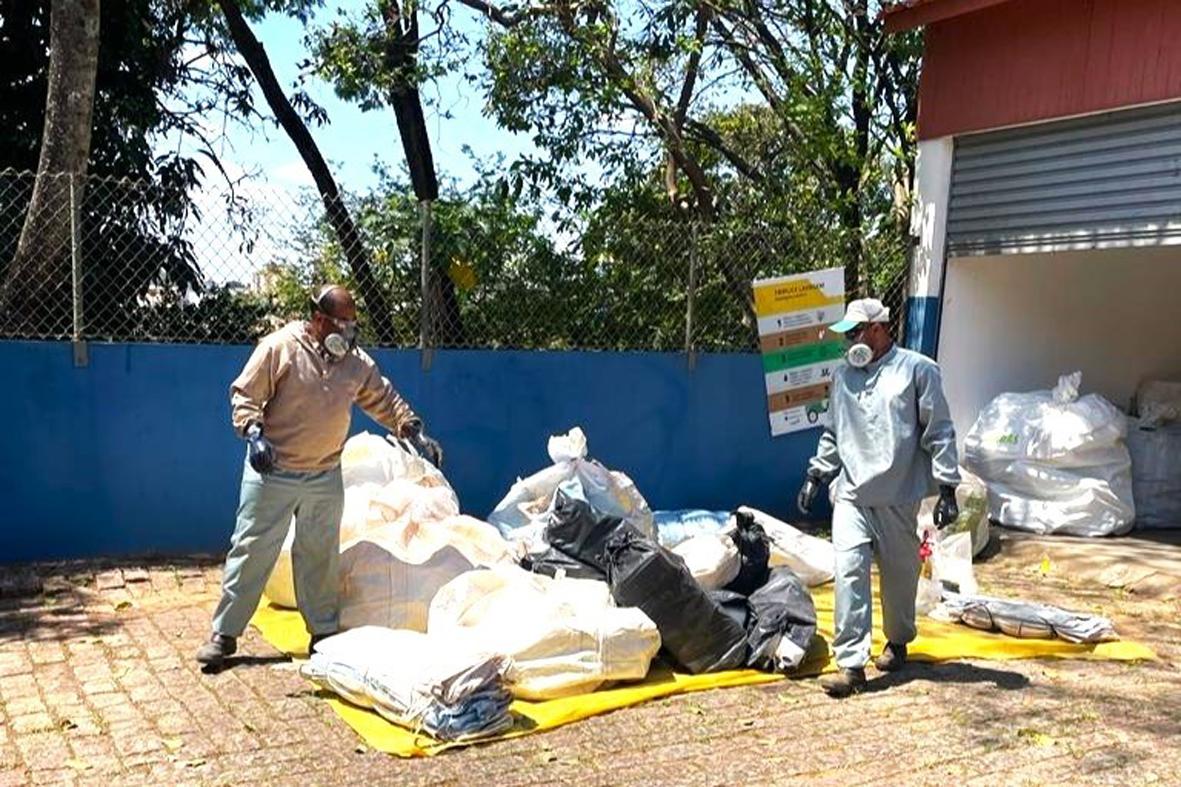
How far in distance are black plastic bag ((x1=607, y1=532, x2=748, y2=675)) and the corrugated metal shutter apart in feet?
14.5

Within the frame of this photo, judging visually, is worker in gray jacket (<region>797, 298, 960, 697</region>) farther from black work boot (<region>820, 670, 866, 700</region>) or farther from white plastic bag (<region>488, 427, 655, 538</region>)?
white plastic bag (<region>488, 427, 655, 538</region>)

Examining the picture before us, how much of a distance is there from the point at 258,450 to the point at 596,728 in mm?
1697

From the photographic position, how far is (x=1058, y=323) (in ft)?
30.9

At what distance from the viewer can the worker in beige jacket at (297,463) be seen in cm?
464

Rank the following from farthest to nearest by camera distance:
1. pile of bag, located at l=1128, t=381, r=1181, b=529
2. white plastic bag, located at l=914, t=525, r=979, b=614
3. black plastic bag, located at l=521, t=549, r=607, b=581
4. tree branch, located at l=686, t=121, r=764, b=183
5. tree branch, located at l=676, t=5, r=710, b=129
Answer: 1. tree branch, located at l=686, t=121, r=764, b=183
2. tree branch, located at l=676, t=5, r=710, b=129
3. pile of bag, located at l=1128, t=381, r=1181, b=529
4. white plastic bag, located at l=914, t=525, r=979, b=614
5. black plastic bag, located at l=521, t=549, r=607, b=581

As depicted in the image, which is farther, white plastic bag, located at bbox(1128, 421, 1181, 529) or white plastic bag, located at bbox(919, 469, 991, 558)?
white plastic bag, located at bbox(1128, 421, 1181, 529)

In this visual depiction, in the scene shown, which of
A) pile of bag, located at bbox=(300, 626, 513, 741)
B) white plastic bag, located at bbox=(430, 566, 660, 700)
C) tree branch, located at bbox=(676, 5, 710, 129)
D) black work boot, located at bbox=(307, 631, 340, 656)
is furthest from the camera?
tree branch, located at bbox=(676, 5, 710, 129)

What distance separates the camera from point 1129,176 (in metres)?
7.45

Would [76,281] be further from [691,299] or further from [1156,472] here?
[1156,472]

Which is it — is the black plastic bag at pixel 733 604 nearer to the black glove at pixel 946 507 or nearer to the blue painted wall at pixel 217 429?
the black glove at pixel 946 507

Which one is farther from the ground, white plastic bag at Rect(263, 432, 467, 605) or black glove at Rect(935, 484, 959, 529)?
black glove at Rect(935, 484, 959, 529)

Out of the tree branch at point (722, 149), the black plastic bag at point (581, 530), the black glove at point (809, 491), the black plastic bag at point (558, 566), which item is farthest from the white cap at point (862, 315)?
the tree branch at point (722, 149)

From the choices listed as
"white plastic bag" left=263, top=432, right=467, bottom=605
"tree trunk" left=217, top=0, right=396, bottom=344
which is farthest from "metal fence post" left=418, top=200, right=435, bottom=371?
"tree trunk" left=217, top=0, right=396, bottom=344

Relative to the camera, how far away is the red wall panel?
7133 millimetres
